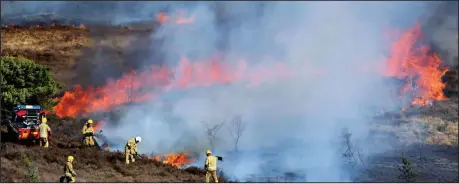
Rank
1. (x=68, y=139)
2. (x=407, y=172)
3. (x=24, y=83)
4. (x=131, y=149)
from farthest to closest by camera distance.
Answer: (x=68, y=139) → (x=24, y=83) → (x=407, y=172) → (x=131, y=149)

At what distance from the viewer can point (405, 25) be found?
53312 mm

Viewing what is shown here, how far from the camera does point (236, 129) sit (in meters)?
35.3

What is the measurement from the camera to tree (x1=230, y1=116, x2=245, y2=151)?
33625 mm

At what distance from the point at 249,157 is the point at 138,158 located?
7.40m

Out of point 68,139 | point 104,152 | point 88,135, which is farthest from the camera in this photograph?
point 68,139

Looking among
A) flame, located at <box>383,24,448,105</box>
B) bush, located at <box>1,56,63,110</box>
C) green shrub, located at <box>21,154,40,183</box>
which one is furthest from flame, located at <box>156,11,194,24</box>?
green shrub, located at <box>21,154,40,183</box>

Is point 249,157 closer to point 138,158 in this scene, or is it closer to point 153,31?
point 138,158

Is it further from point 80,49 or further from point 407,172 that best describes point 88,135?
point 407,172

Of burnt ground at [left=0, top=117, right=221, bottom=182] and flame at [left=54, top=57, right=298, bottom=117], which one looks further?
flame at [left=54, top=57, right=298, bottom=117]

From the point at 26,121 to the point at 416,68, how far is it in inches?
1357

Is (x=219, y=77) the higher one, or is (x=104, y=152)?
(x=219, y=77)

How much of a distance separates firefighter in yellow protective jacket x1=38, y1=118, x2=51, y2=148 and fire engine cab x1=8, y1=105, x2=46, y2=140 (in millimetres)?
462

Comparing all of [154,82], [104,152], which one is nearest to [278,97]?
[154,82]

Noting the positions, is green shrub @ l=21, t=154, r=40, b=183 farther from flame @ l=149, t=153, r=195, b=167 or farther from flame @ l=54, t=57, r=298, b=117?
flame @ l=54, t=57, r=298, b=117
